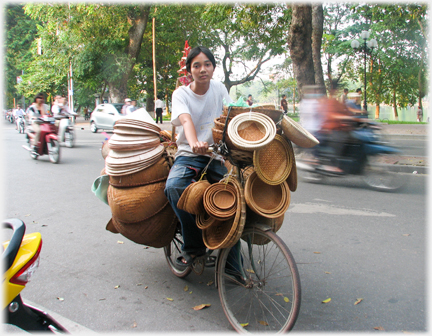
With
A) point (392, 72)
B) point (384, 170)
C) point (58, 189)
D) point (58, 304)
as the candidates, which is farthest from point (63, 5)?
point (392, 72)

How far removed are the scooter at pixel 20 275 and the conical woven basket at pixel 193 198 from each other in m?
1.03

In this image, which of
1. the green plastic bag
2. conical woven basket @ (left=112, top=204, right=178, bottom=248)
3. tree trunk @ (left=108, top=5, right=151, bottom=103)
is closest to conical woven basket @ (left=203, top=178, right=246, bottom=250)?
conical woven basket @ (left=112, top=204, right=178, bottom=248)

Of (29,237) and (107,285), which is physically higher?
(29,237)

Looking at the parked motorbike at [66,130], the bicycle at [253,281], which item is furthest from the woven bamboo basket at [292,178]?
the parked motorbike at [66,130]

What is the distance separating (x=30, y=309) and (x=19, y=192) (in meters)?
5.25

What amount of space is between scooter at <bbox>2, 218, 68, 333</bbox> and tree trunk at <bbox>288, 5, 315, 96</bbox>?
10104 millimetres

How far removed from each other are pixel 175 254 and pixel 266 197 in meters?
1.31

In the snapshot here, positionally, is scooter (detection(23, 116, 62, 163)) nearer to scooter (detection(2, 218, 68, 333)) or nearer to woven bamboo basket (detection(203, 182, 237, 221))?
woven bamboo basket (detection(203, 182, 237, 221))

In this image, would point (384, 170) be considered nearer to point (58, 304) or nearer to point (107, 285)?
point (107, 285)

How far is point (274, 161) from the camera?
98.8 inches

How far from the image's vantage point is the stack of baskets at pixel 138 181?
9.78ft

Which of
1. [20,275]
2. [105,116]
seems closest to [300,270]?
[20,275]

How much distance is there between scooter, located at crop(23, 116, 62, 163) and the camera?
9.87 meters

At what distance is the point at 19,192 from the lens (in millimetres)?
6543
